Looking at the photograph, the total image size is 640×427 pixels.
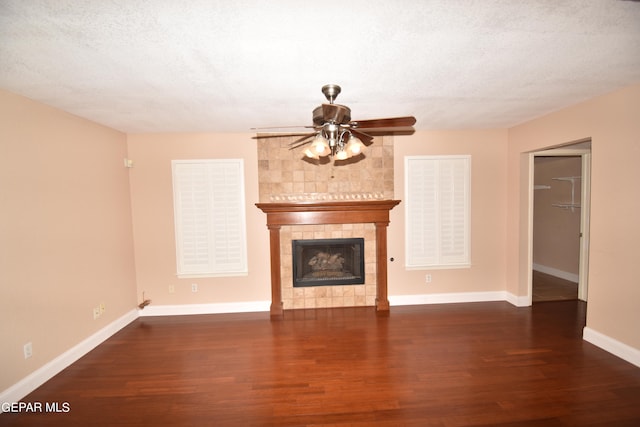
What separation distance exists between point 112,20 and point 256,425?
2.62 m

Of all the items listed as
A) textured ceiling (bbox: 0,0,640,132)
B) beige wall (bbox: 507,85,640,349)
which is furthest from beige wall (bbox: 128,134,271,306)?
beige wall (bbox: 507,85,640,349)

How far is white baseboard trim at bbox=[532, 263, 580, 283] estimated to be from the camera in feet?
15.2

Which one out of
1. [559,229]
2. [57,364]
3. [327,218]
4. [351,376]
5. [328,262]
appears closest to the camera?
[351,376]

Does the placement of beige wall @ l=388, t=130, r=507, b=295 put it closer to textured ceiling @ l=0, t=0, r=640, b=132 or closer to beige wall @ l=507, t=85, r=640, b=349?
beige wall @ l=507, t=85, r=640, b=349

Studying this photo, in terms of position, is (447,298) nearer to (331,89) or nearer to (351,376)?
(351,376)

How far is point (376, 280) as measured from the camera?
381 centimetres

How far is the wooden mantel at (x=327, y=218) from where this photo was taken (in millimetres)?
3545

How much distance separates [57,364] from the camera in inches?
97.2

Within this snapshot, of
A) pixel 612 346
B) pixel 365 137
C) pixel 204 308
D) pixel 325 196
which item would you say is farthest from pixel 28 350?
pixel 612 346

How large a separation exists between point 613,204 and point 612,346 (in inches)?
54.7

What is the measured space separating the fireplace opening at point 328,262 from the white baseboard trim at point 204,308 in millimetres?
621

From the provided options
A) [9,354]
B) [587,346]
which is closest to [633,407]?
[587,346]

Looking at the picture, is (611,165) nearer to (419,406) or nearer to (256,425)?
(419,406)

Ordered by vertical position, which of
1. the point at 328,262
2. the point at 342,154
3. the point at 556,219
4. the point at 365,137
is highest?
the point at 365,137
